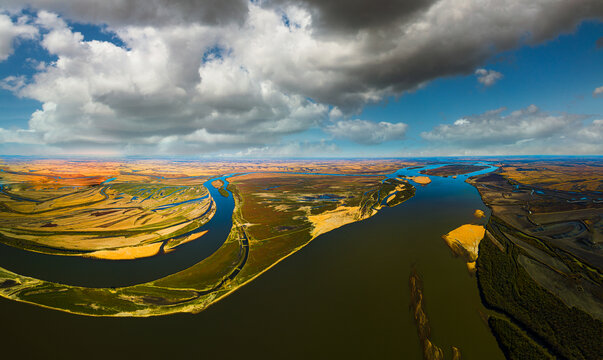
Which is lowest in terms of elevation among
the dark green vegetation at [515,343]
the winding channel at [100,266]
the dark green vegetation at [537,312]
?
the dark green vegetation at [515,343]

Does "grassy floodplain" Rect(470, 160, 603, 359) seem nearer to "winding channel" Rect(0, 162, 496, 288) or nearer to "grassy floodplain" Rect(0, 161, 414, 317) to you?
"grassy floodplain" Rect(0, 161, 414, 317)

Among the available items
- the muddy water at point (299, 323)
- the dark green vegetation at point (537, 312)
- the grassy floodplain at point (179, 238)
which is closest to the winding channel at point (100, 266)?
the grassy floodplain at point (179, 238)

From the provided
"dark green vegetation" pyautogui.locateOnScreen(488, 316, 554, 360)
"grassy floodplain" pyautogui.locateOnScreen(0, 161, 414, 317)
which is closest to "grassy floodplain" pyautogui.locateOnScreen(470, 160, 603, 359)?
"dark green vegetation" pyautogui.locateOnScreen(488, 316, 554, 360)

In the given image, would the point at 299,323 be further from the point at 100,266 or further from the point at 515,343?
the point at 100,266

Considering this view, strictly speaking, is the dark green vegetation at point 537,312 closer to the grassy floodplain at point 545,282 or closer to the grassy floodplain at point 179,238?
the grassy floodplain at point 545,282

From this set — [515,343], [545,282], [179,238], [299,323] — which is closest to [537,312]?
[515,343]
